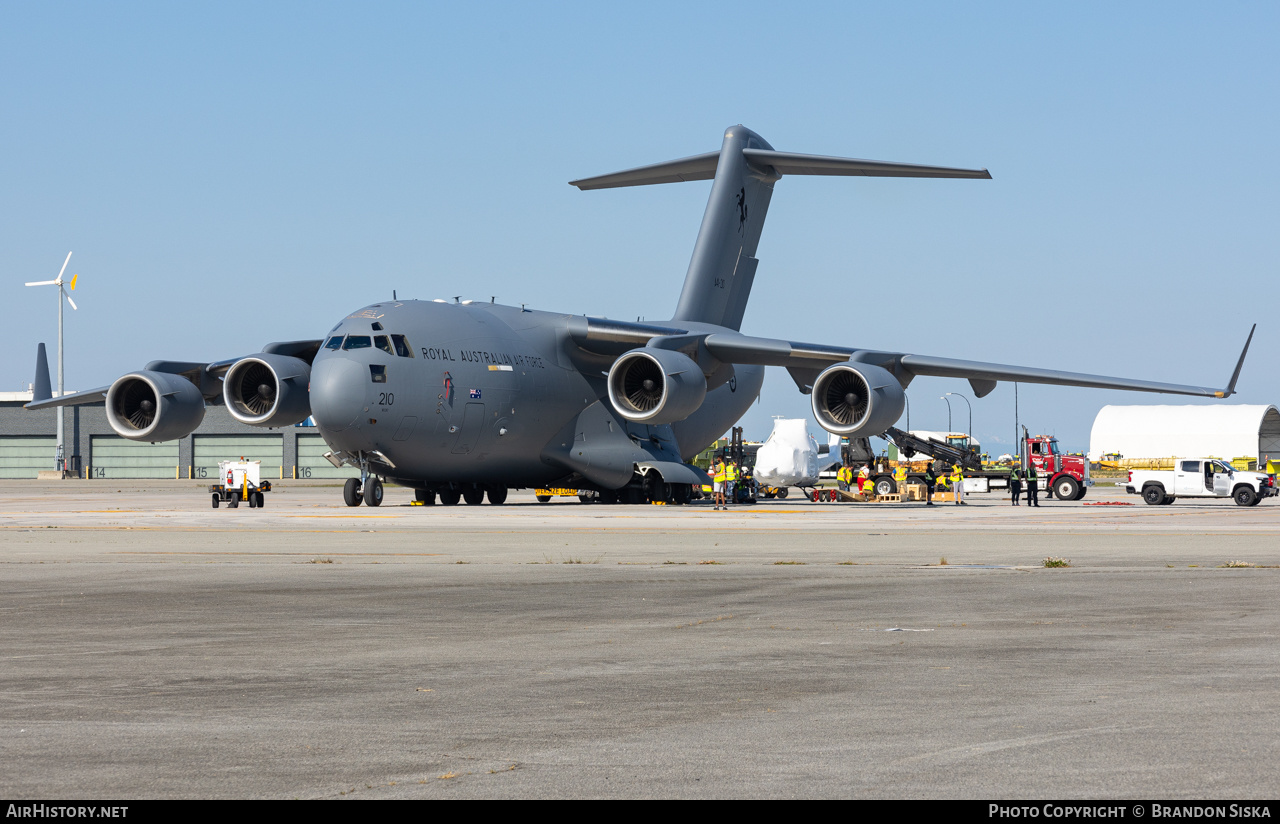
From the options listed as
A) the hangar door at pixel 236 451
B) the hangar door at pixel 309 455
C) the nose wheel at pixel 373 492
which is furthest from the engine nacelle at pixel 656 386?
the hangar door at pixel 236 451

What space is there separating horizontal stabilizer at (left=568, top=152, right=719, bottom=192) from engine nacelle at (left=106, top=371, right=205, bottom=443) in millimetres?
13513

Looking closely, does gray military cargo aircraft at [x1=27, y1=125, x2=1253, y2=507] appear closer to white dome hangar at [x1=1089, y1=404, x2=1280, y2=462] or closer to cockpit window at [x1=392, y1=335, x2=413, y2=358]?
Answer: cockpit window at [x1=392, y1=335, x2=413, y2=358]

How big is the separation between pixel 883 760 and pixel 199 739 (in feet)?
9.63

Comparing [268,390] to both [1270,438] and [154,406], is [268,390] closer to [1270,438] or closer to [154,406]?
[154,406]

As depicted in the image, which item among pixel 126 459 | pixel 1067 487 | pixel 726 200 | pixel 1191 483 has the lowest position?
pixel 1067 487

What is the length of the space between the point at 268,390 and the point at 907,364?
16638 millimetres

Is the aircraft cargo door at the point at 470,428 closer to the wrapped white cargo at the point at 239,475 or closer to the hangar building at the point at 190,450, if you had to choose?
the wrapped white cargo at the point at 239,475

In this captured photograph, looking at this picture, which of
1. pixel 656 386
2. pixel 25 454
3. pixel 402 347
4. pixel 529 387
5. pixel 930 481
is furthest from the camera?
pixel 25 454

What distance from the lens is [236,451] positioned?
313 ft

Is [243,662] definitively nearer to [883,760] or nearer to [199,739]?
[199,739]

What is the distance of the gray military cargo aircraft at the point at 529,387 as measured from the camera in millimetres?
32875

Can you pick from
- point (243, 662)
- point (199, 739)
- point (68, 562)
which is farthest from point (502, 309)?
point (199, 739)

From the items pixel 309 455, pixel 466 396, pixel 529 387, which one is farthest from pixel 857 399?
pixel 309 455
